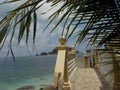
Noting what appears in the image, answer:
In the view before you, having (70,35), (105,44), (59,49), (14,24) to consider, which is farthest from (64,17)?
(59,49)

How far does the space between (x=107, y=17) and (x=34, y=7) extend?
0.37 m

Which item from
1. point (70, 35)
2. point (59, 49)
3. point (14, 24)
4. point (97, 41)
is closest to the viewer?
point (14, 24)

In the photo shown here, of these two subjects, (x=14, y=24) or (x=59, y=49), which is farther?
(x=59, y=49)

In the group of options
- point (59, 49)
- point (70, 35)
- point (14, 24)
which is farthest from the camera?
point (59, 49)

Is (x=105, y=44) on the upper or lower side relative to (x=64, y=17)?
lower

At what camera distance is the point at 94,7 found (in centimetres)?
140

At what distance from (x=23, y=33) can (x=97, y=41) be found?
1.41 feet

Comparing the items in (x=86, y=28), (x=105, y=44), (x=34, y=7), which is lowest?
(x=105, y=44)

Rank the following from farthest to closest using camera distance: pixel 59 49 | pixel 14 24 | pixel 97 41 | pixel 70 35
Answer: pixel 59 49 < pixel 97 41 < pixel 70 35 < pixel 14 24

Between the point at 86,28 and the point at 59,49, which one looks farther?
the point at 59,49

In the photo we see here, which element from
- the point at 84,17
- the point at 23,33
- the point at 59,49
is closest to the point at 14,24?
the point at 23,33

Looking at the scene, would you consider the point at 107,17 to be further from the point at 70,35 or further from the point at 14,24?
the point at 14,24

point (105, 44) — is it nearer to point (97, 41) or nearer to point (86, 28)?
point (97, 41)

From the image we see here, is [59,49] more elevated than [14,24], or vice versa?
[14,24]
